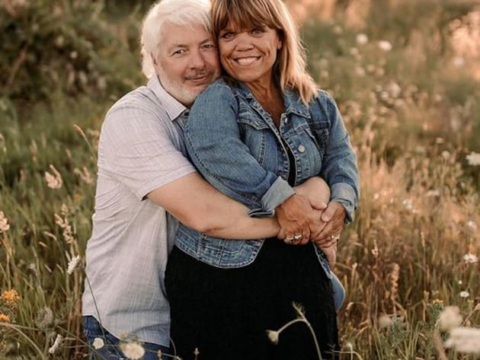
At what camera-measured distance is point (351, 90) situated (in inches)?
256

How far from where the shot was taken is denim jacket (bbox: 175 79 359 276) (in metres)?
2.82

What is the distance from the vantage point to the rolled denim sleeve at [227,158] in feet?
9.22

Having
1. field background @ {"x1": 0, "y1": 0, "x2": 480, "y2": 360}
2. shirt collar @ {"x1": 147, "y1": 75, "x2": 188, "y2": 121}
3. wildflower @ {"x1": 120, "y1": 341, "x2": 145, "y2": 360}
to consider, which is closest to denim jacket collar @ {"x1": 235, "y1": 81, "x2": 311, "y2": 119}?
shirt collar @ {"x1": 147, "y1": 75, "x2": 188, "y2": 121}

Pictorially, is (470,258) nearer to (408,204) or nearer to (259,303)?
(408,204)

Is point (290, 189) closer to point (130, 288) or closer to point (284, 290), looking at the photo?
point (284, 290)

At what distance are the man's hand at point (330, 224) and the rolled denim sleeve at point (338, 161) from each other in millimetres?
62

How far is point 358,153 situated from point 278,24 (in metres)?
2.18

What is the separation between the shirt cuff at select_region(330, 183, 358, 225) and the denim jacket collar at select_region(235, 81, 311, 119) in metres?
0.29

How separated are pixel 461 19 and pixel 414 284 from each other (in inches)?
261

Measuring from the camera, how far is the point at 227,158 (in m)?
2.81

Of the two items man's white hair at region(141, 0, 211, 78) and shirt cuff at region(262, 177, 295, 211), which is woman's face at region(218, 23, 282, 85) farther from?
shirt cuff at region(262, 177, 295, 211)

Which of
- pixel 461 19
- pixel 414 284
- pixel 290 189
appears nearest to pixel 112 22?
pixel 461 19

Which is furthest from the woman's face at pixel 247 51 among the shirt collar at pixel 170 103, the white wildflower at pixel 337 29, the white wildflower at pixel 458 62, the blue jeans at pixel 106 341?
the white wildflower at pixel 337 29

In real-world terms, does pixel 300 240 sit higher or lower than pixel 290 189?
lower
